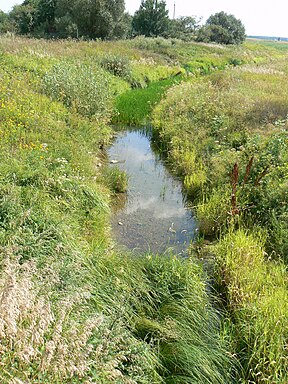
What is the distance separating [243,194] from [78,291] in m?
4.26

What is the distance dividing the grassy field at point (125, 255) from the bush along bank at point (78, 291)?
0.7 inches

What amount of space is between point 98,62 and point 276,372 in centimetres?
1661

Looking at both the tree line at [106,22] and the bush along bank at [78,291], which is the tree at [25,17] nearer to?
the tree line at [106,22]

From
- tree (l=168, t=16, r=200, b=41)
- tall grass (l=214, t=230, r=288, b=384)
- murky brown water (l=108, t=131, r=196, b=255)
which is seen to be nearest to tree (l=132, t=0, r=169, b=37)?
tree (l=168, t=16, r=200, b=41)

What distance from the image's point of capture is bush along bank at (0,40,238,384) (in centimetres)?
244

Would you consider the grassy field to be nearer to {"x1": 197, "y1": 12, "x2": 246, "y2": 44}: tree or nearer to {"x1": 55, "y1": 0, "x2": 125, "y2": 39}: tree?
{"x1": 55, "y1": 0, "x2": 125, "y2": 39}: tree

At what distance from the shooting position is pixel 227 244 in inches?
218

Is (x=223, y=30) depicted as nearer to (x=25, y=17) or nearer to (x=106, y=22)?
(x=106, y=22)

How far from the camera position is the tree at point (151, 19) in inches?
1651

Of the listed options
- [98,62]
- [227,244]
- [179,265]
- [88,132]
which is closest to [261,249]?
[227,244]

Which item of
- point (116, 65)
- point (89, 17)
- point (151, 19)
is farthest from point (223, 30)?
point (116, 65)

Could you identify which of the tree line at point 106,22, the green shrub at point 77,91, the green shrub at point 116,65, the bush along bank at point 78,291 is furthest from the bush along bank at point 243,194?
the tree line at point 106,22

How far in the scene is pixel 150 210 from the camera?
7.66 meters

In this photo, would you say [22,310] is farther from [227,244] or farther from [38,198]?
[227,244]
